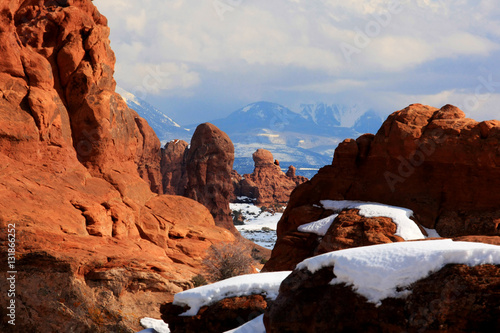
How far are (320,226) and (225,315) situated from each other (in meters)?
9.12

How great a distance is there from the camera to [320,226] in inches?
792

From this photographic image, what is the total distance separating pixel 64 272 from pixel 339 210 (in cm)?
1155

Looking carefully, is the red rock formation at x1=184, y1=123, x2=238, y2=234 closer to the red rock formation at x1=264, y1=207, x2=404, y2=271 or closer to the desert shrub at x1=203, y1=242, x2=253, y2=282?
the desert shrub at x1=203, y1=242, x2=253, y2=282

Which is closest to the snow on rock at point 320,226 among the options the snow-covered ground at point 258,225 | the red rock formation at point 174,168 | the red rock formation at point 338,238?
the red rock formation at point 338,238

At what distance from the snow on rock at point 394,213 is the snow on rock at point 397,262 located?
9.22 meters

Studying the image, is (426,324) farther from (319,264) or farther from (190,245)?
(190,245)

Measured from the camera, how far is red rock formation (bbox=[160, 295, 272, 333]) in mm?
11758

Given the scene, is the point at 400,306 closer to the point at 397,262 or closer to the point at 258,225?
the point at 397,262

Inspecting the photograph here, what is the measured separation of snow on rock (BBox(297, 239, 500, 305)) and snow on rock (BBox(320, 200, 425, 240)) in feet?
30.3

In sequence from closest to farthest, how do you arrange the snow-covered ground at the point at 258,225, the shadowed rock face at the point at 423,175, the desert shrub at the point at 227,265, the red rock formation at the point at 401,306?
the red rock formation at the point at 401,306 < the shadowed rock face at the point at 423,175 < the desert shrub at the point at 227,265 < the snow-covered ground at the point at 258,225

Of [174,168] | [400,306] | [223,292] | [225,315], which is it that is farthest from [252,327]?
[174,168]

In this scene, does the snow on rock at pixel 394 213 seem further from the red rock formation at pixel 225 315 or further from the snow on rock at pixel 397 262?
the snow on rock at pixel 397 262

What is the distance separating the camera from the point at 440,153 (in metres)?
Result: 20.4

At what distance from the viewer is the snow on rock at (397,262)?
25.7ft
